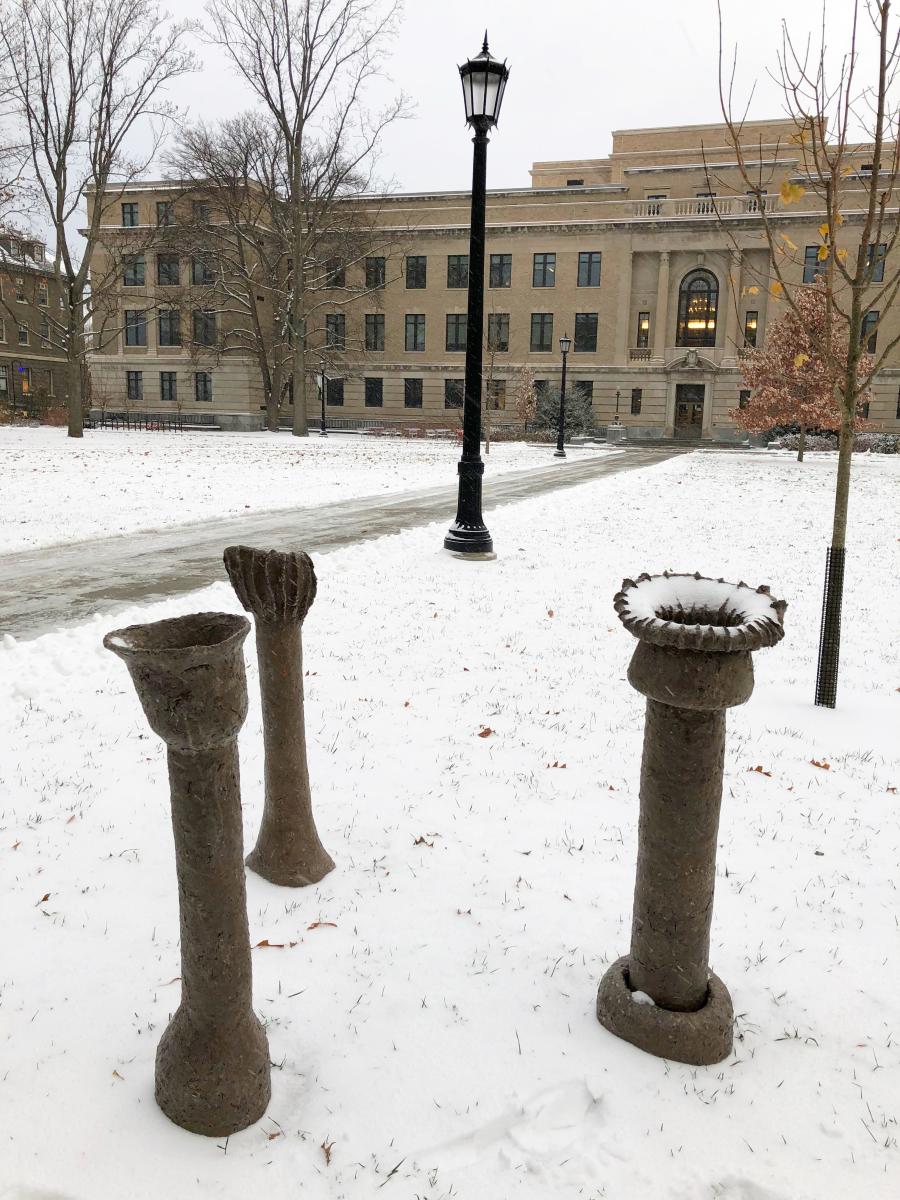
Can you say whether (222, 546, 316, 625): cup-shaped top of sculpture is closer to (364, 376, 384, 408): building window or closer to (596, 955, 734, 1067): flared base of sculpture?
(596, 955, 734, 1067): flared base of sculpture

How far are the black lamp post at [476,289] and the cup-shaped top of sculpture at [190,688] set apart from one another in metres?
8.12

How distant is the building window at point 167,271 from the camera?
51.9m

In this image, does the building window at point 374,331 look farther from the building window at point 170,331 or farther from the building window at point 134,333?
the building window at point 134,333

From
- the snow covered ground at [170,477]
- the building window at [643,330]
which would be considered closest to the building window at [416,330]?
the building window at [643,330]

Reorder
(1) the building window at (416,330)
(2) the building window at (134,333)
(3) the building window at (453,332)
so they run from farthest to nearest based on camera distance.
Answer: (1) the building window at (416,330), (2) the building window at (134,333), (3) the building window at (453,332)

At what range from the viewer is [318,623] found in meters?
7.05

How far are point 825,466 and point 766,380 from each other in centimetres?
438

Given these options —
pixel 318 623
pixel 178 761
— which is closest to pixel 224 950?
pixel 178 761

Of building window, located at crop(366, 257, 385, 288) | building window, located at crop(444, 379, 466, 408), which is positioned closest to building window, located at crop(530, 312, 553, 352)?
building window, located at crop(444, 379, 466, 408)

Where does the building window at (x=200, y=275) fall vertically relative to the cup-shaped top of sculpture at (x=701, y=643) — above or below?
above

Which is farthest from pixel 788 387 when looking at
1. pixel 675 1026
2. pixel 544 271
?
pixel 675 1026

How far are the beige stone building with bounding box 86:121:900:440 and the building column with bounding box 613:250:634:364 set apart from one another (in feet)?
0.35

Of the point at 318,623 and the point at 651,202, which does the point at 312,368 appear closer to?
the point at 651,202

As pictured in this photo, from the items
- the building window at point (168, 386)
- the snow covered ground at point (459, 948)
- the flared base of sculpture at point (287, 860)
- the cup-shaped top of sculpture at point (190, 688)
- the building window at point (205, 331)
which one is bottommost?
the snow covered ground at point (459, 948)
